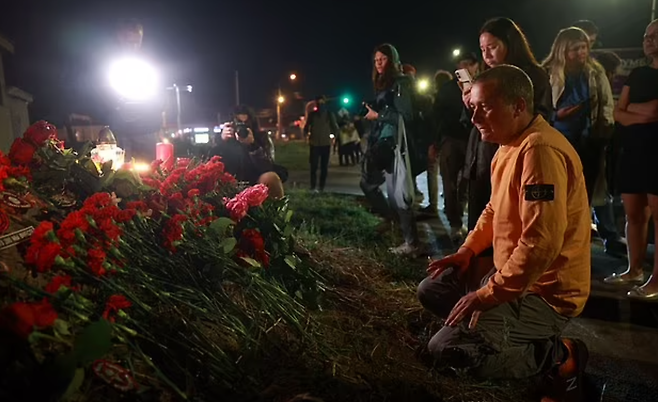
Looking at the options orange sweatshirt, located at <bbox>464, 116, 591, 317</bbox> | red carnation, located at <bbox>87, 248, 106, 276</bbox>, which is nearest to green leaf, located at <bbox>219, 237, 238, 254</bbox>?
red carnation, located at <bbox>87, 248, 106, 276</bbox>

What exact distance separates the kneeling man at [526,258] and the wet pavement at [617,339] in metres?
0.44

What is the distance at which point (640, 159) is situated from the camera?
3.92 m

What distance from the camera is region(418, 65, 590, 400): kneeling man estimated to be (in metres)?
2.18

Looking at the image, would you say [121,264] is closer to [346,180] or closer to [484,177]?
[484,177]

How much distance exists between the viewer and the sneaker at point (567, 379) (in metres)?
2.42

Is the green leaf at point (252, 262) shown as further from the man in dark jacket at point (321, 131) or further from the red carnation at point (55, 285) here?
the man in dark jacket at point (321, 131)

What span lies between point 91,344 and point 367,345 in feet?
5.19

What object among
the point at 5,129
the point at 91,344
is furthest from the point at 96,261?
the point at 5,129

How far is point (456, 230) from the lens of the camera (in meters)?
5.80

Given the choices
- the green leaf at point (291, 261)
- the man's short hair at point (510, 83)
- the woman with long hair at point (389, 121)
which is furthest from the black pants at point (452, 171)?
the man's short hair at point (510, 83)

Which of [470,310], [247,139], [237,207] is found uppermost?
[247,139]

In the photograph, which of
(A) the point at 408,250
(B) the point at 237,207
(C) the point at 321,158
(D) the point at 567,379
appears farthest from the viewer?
(C) the point at 321,158

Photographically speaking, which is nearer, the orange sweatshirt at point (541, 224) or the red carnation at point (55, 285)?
the red carnation at point (55, 285)

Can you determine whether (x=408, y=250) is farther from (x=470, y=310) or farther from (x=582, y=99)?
(x=470, y=310)
